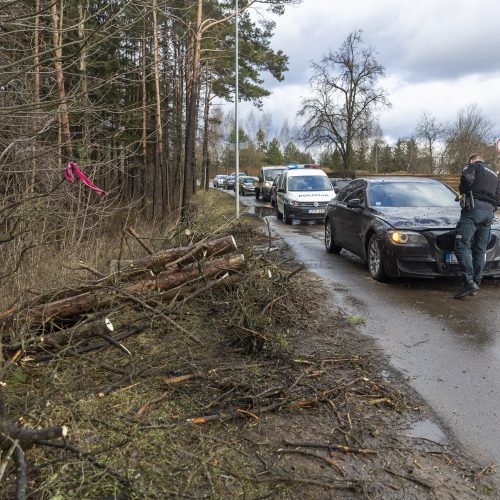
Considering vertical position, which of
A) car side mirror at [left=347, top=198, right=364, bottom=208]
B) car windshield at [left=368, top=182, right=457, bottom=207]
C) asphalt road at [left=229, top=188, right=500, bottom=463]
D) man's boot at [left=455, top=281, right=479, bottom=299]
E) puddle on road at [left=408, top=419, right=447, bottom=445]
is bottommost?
puddle on road at [left=408, top=419, right=447, bottom=445]

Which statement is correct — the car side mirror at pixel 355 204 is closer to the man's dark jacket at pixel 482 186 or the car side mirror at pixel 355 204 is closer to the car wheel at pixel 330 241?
the car wheel at pixel 330 241

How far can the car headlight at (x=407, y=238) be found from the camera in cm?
703

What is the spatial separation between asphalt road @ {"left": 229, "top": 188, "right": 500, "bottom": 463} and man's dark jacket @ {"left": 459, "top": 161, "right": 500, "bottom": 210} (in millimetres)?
1292

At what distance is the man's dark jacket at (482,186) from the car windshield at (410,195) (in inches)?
62.9

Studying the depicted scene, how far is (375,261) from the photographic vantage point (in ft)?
25.8

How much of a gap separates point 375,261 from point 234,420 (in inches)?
201

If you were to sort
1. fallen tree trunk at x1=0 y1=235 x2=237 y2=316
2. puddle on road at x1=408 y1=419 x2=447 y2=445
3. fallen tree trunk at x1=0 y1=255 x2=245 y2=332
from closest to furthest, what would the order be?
1. puddle on road at x1=408 y1=419 x2=447 y2=445
2. fallen tree trunk at x1=0 y1=255 x2=245 y2=332
3. fallen tree trunk at x1=0 y1=235 x2=237 y2=316

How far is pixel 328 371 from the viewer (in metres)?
4.12

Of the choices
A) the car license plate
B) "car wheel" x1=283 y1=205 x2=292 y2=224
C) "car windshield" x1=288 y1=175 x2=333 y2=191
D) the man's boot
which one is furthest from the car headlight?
"car windshield" x1=288 y1=175 x2=333 y2=191

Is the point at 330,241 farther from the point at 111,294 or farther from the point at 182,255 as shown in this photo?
the point at 111,294

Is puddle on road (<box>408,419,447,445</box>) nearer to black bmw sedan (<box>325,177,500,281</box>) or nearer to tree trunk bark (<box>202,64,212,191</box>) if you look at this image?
black bmw sedan (<box>325,177,500,281</box>)

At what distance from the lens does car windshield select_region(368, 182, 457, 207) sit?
27.5 ft

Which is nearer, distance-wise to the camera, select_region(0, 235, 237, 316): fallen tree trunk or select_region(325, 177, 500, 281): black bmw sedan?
select_region(0, 235, 237, 316): fallen tree trunk

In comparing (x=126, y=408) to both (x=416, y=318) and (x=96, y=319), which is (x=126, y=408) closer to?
(x=96, y=319)
